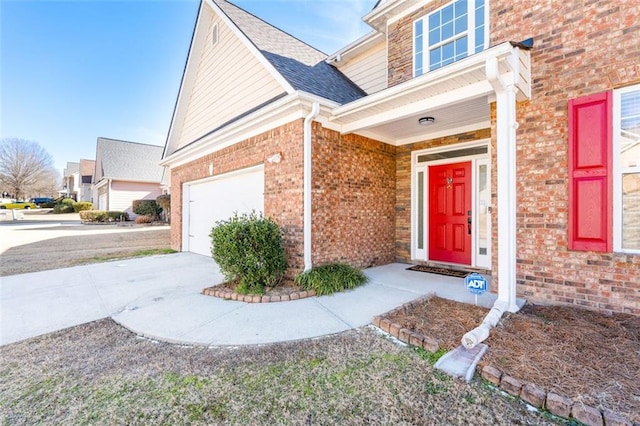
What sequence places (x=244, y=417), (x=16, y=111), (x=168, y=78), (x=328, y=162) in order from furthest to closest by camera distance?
(x=16, y=111), (x=168, y=78), (x=328, y=162), (x=244, y=417)

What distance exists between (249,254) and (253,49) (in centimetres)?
466

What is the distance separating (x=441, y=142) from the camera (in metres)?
6.23

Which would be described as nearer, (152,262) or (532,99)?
(532,99)

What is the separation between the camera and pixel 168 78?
507 inches

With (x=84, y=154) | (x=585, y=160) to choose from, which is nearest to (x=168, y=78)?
(x=585, y=160)

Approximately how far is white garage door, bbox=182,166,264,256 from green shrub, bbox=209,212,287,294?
62.3 inches

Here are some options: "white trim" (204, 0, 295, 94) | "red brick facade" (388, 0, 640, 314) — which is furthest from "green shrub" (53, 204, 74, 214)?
"red brick facade" (388, 0, 640, 314)

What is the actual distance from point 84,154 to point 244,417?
5353cm

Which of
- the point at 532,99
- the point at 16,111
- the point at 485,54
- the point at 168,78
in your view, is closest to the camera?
the point at 485,54

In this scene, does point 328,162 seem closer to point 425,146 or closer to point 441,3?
point 425,146

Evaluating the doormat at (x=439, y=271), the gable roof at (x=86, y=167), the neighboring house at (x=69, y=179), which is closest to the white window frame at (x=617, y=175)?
the doormat at (x=439, y=271)

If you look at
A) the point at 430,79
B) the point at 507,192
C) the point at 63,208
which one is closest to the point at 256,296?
the point at 507,192

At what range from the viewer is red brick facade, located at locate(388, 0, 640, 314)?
3416mm

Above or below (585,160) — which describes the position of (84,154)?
above
